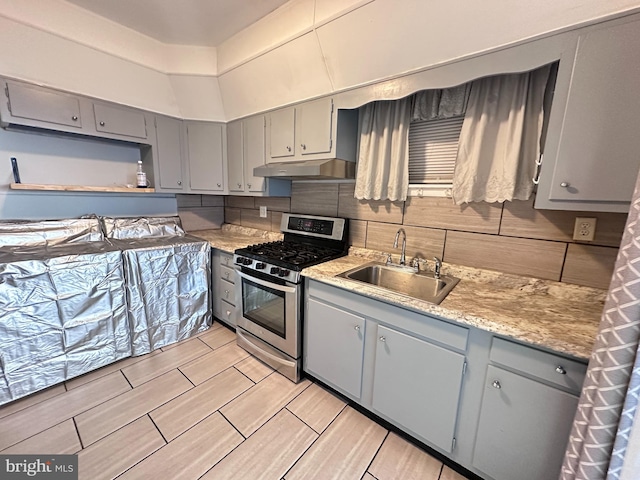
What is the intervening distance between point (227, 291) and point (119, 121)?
1.79 metres

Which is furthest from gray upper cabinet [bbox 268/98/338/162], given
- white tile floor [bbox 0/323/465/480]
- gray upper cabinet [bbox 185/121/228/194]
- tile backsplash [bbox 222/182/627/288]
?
white tile floor [bbox 0/323/465/480]

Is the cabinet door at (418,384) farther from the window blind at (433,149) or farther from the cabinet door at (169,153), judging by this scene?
the cabinet door at (169,153)

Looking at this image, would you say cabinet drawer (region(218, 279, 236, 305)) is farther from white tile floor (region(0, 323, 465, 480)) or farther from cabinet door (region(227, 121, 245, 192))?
cabinet door (region(227, 121, 245, 192))

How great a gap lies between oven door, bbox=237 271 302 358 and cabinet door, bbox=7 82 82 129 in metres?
1.80

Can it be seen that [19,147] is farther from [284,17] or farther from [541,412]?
[541,412]

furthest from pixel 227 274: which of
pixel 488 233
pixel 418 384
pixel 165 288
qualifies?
pixel 488 233

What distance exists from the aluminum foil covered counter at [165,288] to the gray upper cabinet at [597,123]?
2625 mm

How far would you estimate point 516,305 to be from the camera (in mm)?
1299

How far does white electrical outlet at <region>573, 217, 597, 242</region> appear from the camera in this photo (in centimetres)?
131

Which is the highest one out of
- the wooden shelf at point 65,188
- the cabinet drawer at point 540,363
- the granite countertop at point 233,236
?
the wooden shelf at point 65,188

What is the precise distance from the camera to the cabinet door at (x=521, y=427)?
1025mm

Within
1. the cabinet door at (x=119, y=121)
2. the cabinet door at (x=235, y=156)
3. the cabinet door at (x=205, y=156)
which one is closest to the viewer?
the cabinet door at (x=119, y=121)
